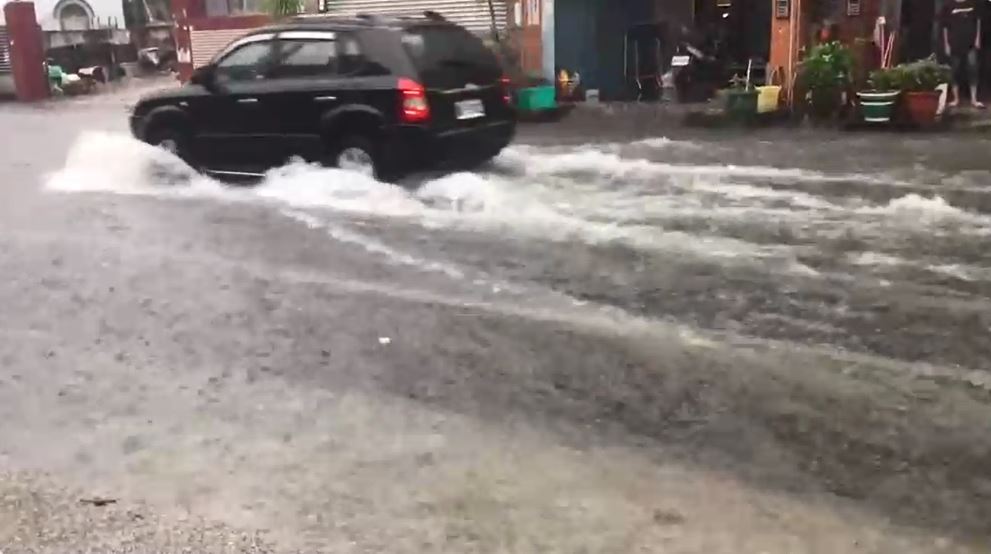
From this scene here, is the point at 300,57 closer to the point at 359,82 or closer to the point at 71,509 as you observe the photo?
the point at 359,82

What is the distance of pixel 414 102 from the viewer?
1011cm

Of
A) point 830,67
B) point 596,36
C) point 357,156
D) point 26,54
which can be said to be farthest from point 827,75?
point 26,54

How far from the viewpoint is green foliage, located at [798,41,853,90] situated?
14.8m

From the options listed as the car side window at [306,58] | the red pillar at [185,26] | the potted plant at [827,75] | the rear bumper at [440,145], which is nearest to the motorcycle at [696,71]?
the potted plant at [827,75]

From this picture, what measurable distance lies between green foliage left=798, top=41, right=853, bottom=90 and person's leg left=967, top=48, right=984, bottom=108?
2.05 m

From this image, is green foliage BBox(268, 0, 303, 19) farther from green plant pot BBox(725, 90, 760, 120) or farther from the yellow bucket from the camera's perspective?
the yellow bucket

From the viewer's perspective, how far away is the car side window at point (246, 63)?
1108 cm

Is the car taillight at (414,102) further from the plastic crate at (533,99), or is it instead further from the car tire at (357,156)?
the plastic crate at (533,99)

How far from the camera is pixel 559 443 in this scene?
4500 millimetres

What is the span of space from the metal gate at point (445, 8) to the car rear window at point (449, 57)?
9.14 metres

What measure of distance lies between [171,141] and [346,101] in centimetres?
261

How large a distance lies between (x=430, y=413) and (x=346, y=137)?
624 cm

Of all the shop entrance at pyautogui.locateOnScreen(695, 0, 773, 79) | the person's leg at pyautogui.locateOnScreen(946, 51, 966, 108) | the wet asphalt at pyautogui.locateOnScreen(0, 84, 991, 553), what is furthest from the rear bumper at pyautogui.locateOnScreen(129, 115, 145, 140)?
the shop entrance at pyautogui.locateOnScreen(695, 0, 773, 79)

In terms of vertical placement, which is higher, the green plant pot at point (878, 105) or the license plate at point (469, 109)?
the license plate at point (469, 109)
